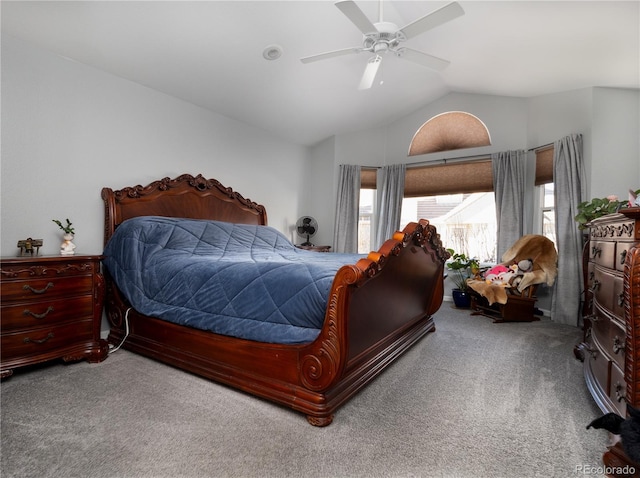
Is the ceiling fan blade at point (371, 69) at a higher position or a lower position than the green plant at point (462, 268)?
higher

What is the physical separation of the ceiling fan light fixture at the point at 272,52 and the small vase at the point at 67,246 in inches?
93.3

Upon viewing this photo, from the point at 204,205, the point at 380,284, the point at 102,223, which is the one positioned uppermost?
the point at 204,205

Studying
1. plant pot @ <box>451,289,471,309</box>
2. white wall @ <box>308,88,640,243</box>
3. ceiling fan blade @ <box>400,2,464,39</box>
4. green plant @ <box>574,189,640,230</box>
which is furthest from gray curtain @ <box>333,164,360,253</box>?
ceiling fan blade @ <box>400,2,464,39</box>

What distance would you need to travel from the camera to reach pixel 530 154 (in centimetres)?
425

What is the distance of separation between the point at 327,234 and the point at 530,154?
9.93 feet

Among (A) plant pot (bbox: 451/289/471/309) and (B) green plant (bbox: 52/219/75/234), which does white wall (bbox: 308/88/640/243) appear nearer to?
(A) plant pot (bbox: 451/289/471/309)

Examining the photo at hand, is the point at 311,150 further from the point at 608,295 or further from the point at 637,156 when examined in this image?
the point at 608,295

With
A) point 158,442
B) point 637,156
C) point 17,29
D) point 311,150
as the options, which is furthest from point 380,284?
point 311,150

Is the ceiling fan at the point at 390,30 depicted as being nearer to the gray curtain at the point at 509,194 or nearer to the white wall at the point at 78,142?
the white wall at the point at 78,142

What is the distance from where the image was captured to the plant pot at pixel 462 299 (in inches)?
172

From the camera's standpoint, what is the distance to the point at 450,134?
491 cm

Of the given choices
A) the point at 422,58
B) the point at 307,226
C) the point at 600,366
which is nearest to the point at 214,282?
the point at 600,366

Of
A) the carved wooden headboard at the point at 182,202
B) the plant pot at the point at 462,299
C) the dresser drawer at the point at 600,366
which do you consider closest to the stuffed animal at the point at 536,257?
the plant pot at the point at 462,299

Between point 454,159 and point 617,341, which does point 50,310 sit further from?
point 454,159
